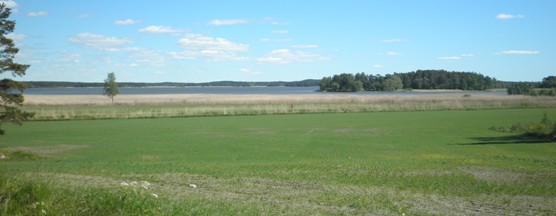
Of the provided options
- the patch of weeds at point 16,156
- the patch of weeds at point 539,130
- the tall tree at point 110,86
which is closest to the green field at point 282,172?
the patch of weeds at point 16,156

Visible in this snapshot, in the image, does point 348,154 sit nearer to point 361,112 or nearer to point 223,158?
point 223,158

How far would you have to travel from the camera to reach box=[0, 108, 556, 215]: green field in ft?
36.6

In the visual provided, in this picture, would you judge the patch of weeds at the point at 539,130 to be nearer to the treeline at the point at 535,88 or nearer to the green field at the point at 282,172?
the green field at the point at 282,172

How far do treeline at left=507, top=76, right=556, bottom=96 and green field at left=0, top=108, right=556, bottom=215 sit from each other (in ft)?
250

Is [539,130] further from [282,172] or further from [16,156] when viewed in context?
[16,156]

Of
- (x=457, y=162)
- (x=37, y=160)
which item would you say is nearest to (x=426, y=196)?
(x=457, y=162)

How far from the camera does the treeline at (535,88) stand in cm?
10522

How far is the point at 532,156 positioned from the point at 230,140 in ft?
62.2

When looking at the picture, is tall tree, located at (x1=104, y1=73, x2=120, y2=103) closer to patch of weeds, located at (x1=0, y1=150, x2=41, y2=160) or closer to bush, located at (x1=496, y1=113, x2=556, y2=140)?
patch of weeds, located at (x1=0, y1=150, x2=41, y2=160)

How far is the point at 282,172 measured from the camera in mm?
19094

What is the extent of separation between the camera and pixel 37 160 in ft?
80.0

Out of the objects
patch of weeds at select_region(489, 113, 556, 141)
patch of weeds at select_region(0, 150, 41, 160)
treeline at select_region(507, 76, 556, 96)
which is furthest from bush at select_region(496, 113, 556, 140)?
treeline at select_region(507, 76, 556, 96)

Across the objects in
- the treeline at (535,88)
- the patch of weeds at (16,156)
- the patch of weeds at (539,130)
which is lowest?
the patch of weeds at (16,156)

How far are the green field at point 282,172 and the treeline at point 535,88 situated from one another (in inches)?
2997
